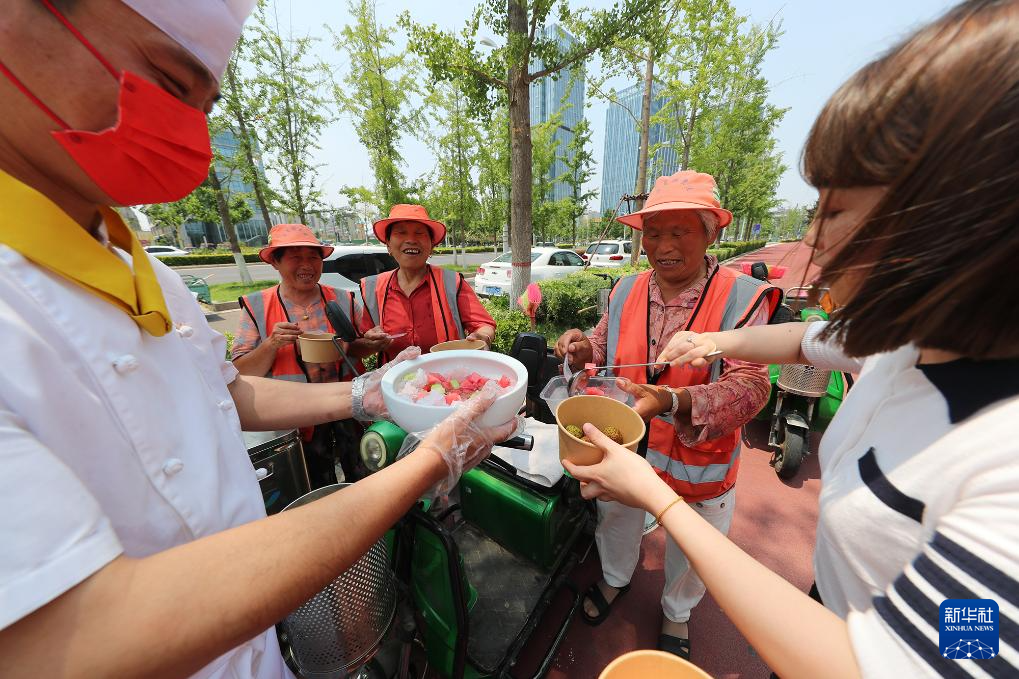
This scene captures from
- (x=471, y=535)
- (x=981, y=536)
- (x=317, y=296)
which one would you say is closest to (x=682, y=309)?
(x=981, y=536)

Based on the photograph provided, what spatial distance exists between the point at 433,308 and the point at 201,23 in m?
2.46

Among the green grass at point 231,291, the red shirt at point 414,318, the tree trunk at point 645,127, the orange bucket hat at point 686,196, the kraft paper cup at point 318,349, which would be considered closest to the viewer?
the orange bucket hat at point 686,196

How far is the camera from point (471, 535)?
253 cm

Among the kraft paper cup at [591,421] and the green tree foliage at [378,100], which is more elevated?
the green tree foliage at [378,100]

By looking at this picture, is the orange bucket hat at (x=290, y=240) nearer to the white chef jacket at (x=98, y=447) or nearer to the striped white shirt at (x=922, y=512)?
the white chef jacket at (x=98, y=447)

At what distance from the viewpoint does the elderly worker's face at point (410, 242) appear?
316cm

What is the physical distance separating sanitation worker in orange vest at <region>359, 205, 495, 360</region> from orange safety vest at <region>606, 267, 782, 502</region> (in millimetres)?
1580

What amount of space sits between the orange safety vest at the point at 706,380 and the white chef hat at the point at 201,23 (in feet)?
6.69

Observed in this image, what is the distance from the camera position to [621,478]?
1.21m

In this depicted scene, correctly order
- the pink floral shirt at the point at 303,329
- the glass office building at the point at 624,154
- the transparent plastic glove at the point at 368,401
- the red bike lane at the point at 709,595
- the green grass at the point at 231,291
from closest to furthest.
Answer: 1. the transparent plastic glove at the point at 368,401
2. the red bike lane at the point at 709,595
3. the pink floral shirt at the point at 303,329
4. the green grass at the point at 231,291
5. the glass office building at the point at 624,154

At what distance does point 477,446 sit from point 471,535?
154cm

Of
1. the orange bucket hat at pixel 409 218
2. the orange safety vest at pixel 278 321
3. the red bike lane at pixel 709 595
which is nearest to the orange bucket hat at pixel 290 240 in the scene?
the orange safety vest at pixel 278 321

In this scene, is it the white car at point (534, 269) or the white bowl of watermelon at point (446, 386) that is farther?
the white car at point (534, 269)

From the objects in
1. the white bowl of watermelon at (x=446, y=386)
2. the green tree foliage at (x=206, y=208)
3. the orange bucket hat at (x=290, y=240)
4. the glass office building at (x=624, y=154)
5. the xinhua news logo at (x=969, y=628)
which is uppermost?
the glass office building at (x=624, y=154)
